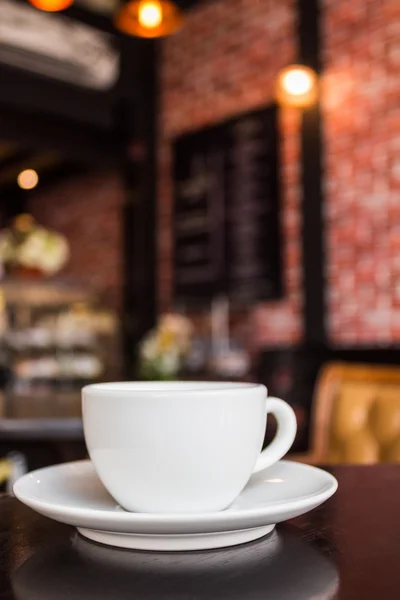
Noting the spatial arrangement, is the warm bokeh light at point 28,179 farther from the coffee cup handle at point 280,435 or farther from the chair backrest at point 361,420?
the coffee cup handle at point 280,435

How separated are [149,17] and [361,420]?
180 cm

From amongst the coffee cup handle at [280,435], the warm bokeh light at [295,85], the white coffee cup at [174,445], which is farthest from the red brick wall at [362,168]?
the white coffee cup at [174,445]

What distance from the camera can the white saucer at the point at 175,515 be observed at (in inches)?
18.1

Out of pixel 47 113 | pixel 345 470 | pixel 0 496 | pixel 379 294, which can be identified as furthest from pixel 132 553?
pixel 47 113

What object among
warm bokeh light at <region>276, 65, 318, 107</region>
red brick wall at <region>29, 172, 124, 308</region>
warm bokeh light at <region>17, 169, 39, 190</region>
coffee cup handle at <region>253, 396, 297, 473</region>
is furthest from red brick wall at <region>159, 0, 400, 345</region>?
coffee cup handle at <region>253, 396, 297, 473</region>

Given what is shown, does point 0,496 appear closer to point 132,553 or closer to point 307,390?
point 132,553

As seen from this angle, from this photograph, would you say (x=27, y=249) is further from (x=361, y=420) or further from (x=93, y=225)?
(x=361, y=420)

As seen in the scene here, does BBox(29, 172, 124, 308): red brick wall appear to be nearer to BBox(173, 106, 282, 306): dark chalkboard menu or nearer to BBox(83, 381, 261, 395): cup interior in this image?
BBox(173, 106, 282, 306): dark chalkboard menu

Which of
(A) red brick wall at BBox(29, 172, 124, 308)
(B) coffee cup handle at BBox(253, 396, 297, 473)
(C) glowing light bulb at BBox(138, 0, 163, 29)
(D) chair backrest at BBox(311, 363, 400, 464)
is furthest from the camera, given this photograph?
(A) red brick wall at BBox(29, 172, 124, 308)

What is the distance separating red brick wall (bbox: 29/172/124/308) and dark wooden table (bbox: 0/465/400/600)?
459cm

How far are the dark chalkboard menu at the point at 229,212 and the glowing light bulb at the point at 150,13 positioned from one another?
1.39m

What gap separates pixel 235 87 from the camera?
4.37 m

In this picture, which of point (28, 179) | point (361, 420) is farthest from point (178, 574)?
point (28, 179)

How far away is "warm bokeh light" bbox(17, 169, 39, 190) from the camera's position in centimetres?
643
